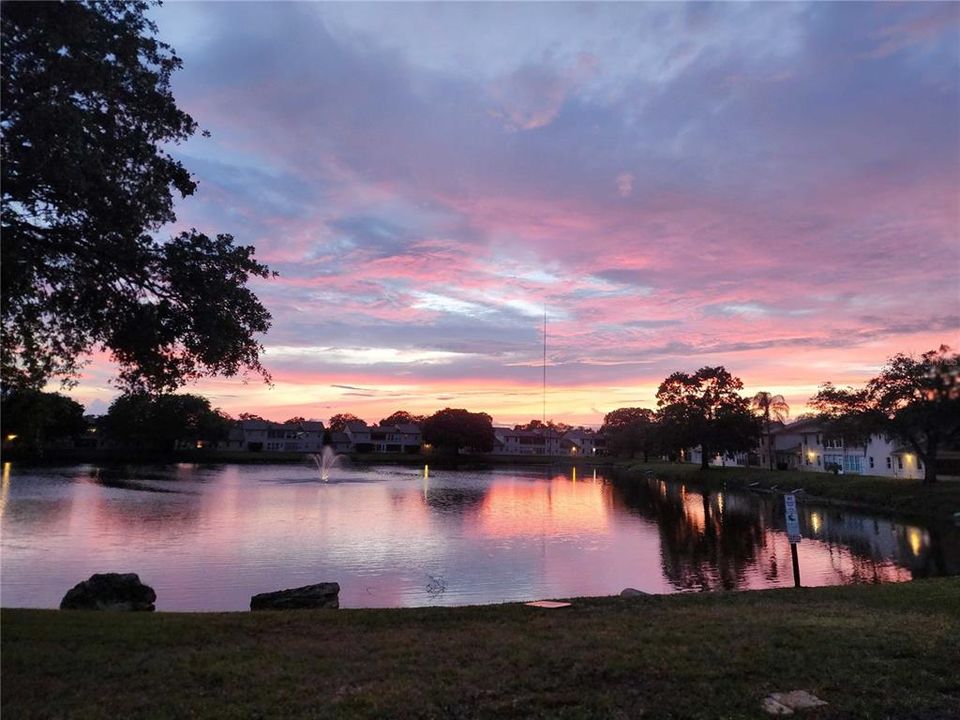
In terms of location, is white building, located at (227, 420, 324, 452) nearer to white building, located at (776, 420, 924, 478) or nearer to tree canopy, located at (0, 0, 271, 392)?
white building, located at (776, 420, 924, 478)

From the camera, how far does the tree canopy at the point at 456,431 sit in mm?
153250

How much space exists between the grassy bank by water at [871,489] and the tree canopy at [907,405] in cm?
256

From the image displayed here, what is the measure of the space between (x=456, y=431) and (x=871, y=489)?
10714 centimetres

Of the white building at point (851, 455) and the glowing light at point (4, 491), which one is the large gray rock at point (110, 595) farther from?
the white building at point (851, 455)

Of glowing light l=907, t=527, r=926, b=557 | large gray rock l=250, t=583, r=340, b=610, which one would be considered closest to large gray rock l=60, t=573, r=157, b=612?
large gray rock l=250, t=583, r=340, b=610

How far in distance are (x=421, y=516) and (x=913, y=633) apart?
3478 centimetres

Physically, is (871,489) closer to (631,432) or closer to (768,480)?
(768,480)

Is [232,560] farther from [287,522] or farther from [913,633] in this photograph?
[913,633]

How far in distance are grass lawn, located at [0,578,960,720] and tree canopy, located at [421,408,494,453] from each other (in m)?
141

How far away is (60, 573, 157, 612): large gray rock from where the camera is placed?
16.8 meters

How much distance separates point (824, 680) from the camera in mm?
7949

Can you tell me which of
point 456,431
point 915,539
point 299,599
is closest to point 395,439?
point 456,431

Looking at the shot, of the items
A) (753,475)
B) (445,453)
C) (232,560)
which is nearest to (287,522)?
(232,560)

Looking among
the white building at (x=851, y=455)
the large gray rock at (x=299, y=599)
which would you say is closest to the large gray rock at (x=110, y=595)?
the large gray rock at (x=299, y=599)
